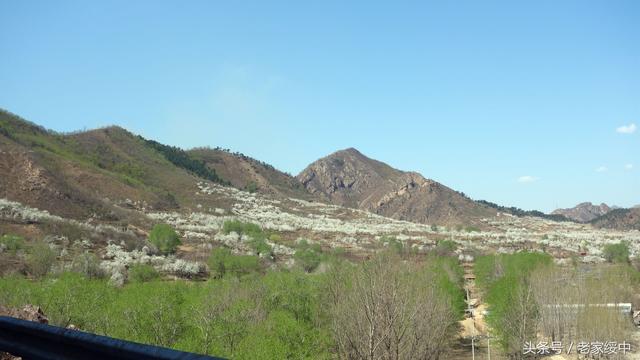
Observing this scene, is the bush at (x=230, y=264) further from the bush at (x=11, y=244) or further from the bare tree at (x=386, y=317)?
the bare tree at (x=386, y=317)

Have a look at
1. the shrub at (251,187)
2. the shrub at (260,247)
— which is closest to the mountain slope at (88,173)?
the shrub at (251,187)

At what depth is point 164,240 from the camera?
2734 inches

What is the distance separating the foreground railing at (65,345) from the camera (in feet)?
9.65

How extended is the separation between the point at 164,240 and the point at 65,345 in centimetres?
6909

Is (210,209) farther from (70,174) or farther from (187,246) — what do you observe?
(187,246)

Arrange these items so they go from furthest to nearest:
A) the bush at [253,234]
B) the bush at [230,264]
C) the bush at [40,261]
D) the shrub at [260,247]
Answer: the bush at [253,234] → the shrub at [260,247] → the bush at [230,264] → the bush at [40,261]

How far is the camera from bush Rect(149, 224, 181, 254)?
2726 inches

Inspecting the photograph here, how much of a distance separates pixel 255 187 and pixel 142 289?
15904 cm

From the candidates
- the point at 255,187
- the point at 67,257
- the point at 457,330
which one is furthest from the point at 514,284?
the point at 255,187

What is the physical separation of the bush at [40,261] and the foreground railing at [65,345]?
1842 inches

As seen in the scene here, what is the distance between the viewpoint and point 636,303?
57.3 meters

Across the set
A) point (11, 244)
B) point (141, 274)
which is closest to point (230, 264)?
point (141, 274)

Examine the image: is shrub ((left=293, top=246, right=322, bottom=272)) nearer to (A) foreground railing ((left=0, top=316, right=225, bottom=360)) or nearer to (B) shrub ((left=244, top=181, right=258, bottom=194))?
(A) foreground railing ((left=0, top=316, right=225, bottom=360))

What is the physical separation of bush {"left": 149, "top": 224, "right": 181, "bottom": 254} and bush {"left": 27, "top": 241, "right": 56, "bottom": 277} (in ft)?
73.7
